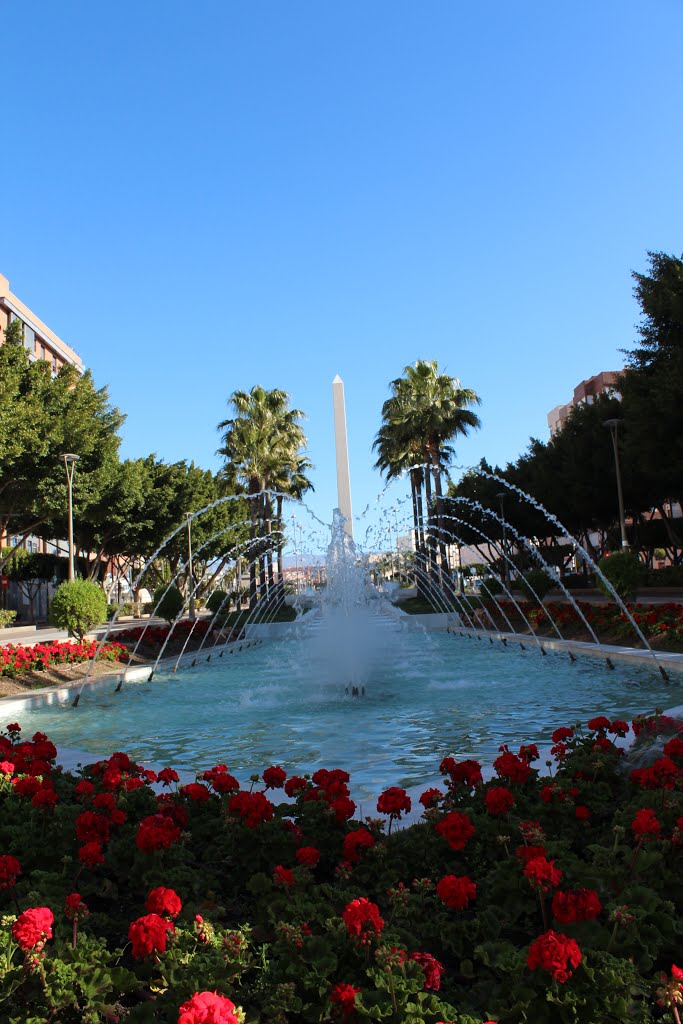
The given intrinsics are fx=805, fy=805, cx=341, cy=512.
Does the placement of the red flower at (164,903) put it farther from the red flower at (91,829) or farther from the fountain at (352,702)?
the fountain at (352,702)

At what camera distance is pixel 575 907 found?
2666 millimetres

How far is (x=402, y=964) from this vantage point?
249 centimetres

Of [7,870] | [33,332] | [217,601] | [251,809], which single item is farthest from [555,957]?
[33,332]

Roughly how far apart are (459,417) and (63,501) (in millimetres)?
19356

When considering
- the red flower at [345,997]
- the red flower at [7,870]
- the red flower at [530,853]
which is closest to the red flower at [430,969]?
the red flower at [345,997]

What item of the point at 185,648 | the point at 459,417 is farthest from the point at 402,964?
the point at 459,417

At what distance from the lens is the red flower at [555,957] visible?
2.25 metres

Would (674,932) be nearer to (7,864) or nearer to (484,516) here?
(7,864)

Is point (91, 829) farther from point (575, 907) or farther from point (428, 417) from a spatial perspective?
point (428, 417)


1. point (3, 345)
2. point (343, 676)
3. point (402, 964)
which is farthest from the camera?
point (3, 345)

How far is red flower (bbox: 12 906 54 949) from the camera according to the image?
250cm

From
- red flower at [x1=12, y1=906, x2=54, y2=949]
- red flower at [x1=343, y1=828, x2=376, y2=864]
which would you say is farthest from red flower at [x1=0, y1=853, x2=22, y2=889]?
red flower at [x1=343, y1=828, x2=376, y2=864]

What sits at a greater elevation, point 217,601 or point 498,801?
point 217,601

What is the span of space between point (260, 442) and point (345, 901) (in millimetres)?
40062
